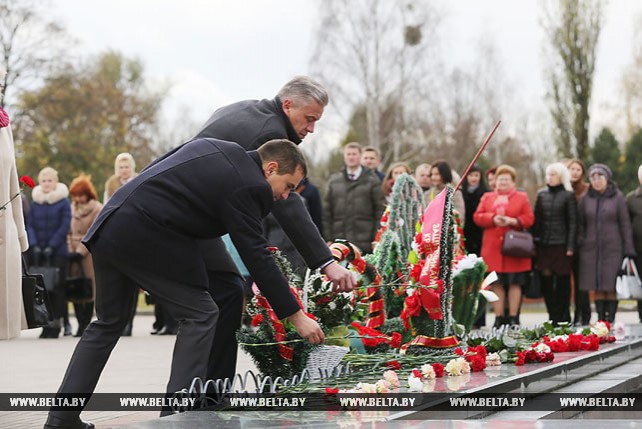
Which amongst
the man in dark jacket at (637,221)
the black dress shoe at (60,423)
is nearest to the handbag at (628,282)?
the man in dark jacket at (637,221)

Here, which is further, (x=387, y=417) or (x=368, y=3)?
(x=368, y=3)

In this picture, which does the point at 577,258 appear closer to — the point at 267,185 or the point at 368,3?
the point at 267,185

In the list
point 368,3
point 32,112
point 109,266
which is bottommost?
point 109,266

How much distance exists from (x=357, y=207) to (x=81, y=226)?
11.1ft

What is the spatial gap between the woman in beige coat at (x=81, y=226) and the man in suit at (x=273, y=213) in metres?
7.41

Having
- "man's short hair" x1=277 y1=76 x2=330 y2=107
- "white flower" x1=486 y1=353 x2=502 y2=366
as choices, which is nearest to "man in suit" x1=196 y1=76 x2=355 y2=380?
"man's short hair" x1=277 y1=76 x2=330 y2=107

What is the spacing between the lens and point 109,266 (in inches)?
199

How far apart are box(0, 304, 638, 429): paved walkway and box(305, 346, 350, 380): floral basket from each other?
88 cm

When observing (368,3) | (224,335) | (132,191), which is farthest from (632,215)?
(368,3)

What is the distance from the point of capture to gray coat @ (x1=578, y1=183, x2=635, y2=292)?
41.8ft

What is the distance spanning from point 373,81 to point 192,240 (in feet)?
125

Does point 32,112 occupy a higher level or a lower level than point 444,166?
higher

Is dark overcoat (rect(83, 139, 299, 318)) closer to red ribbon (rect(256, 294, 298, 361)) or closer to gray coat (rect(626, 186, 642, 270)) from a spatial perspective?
red ribbon (rect(256, 294, 298, 361))

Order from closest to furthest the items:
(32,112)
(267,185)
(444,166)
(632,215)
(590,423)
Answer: (590,423) < (267,185) < (444,166) < (632,215) < (32,112)
